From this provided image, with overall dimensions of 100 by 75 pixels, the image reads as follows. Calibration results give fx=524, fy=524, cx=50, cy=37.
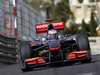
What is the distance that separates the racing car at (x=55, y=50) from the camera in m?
15.5

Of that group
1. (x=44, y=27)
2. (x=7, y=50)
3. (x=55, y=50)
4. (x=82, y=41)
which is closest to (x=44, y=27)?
(x=44, y=27)

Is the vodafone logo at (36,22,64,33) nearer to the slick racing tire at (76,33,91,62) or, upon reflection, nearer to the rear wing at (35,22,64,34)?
the rear wing at (35,22,64,34)

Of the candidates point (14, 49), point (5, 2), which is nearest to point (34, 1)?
point (5, 2)

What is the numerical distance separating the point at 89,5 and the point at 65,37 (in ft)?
109

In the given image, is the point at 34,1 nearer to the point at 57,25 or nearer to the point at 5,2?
the point at 5,2

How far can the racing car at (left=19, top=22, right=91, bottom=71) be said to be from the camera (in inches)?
611

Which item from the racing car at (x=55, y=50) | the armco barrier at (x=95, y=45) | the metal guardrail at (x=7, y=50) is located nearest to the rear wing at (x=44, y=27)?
the racing car at (x=55, y=50)

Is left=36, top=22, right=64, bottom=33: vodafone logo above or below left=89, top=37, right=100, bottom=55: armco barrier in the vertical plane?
above

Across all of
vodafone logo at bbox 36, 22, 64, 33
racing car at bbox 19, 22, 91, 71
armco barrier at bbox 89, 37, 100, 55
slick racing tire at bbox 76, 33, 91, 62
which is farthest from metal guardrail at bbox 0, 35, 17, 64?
slick racing tire at bbox 76, 33, 91, 62

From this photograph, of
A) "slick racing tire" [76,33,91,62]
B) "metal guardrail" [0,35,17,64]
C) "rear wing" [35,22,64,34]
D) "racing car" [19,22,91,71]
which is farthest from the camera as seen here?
"metal guardrail" [0,35,17,64]

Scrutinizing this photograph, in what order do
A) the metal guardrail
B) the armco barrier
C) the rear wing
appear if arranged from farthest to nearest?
the armco barrier
the metal guardrail
the rear wing

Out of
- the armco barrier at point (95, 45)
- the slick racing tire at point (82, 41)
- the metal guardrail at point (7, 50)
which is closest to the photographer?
the slick racing tire at point (82, 41)

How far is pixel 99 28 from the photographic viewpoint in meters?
39.2

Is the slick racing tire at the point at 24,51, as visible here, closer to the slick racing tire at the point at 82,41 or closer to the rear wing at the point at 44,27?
the rear wing at the point at 44,27
